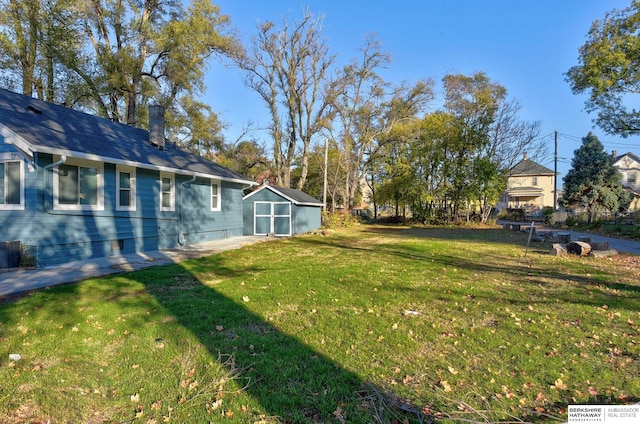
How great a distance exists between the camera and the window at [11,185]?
805 cm

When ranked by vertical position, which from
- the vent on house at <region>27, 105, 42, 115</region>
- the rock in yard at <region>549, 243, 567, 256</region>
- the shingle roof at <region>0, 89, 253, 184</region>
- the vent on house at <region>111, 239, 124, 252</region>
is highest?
the vent on house at <region>27, 105, 42, 115</region>

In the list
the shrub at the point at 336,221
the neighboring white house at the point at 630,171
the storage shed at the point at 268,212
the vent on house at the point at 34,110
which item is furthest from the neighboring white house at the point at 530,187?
the vent on house at the point at 34,110

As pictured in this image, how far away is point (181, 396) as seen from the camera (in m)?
2.73

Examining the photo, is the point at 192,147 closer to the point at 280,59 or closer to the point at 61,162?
the point at 280,59

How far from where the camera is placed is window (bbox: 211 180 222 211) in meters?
14.6

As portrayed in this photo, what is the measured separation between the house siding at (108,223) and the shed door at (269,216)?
3.29m

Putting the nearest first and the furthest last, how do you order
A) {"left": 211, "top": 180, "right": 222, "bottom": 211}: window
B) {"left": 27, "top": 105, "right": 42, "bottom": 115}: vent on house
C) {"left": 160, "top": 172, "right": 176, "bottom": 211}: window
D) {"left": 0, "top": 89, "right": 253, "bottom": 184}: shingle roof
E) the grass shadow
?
the grass shadow
{"left": 0, "top": 89, "right": 253, "bottom": 184}: shingle roof
{"left": 27, "top": 105, "right": 42, "bottom": 115}: vent on house
{"left": 160, "top": 172, "right": 176, "bottom": 211}: window
{"left": 211, "top": 180, "right": 222, "bottom": 211}: window

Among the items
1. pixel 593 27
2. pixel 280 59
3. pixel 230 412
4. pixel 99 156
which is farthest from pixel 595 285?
pixel 280 59

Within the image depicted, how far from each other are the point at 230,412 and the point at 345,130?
99.2 ft

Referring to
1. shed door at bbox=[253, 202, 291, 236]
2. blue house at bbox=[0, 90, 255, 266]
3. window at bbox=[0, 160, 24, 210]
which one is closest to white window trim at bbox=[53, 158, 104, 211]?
blue house at bbox=[0, 90, 255, 266]

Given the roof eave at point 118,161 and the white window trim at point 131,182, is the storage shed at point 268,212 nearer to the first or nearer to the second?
the roof eave at point 118,161

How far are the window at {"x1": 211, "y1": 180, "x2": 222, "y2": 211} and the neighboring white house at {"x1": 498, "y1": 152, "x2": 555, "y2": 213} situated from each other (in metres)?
37.9

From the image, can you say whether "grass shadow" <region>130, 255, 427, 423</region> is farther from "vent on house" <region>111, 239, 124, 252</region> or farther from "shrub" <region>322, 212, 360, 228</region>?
"shrub" <region>322, 212, 360, 228</region>

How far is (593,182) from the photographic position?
27.1 m
